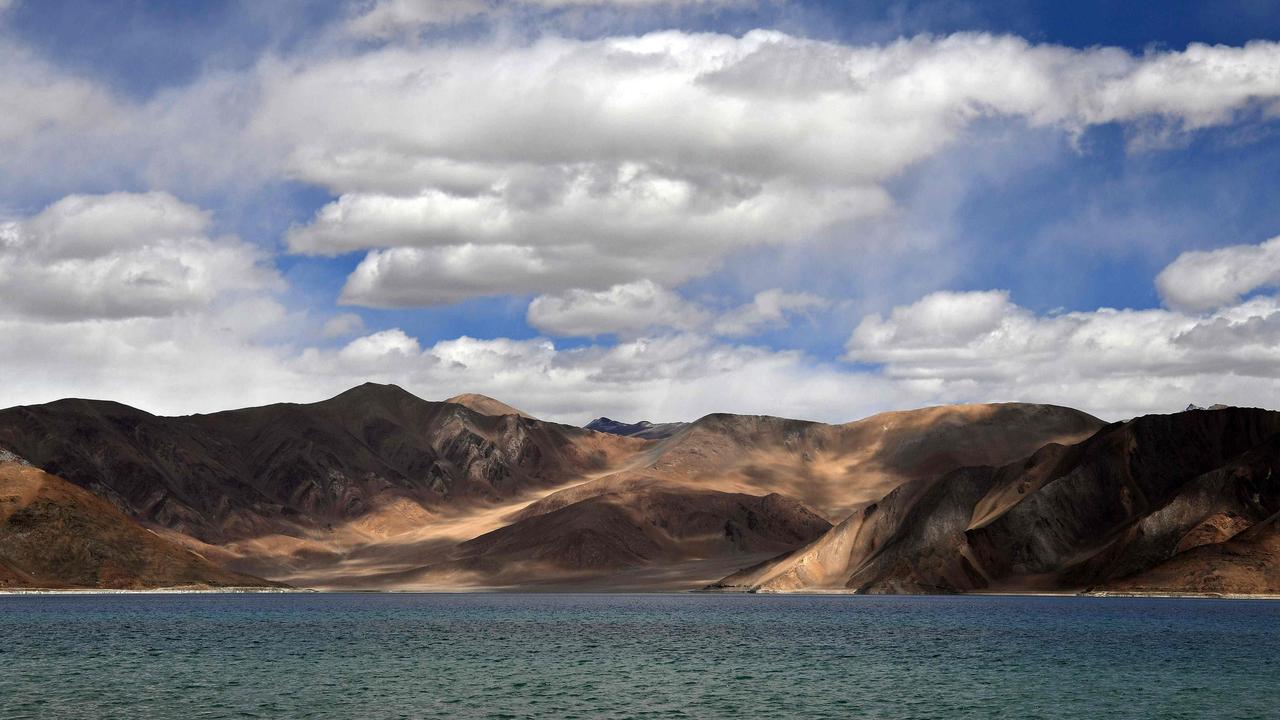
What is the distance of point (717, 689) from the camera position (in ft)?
A: 253

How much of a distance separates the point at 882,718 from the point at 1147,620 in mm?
93051

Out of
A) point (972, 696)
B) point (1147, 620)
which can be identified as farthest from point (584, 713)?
point (1147, 620)

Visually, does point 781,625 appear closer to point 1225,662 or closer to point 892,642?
point 892,642

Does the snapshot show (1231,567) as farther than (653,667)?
Yes

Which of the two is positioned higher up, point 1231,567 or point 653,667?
point 1231,567

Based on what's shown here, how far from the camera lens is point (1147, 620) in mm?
146250

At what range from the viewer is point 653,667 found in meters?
91.2

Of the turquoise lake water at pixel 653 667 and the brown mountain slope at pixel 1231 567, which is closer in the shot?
the turquoise lake water at pixel 653 667

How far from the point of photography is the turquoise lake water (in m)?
67.9

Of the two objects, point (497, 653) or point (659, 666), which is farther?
point (497, 653)

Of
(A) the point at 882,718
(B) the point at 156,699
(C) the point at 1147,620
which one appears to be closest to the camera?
(A) the point at 882,718

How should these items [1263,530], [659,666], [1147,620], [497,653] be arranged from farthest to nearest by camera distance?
[1263,530], [1147,620], [497,653], [659,666]

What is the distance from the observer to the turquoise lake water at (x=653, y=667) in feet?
223

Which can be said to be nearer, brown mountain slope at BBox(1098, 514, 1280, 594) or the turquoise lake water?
the turquoise lake water
